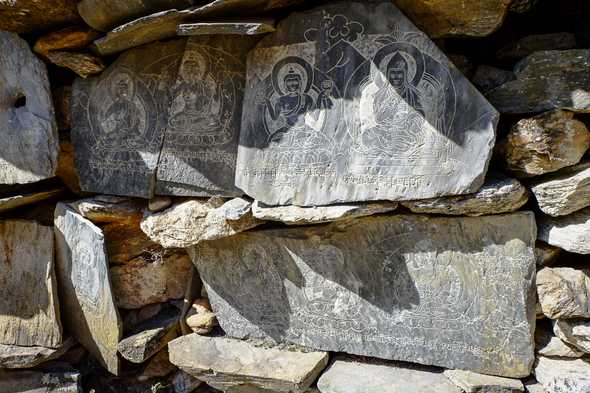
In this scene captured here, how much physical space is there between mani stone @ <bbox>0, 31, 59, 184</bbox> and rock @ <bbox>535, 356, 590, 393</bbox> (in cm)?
303

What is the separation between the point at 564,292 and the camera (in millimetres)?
2307

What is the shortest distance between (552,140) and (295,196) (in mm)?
1273

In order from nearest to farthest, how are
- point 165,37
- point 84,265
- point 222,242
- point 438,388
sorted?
1. point 438,388
2. point 165,37
3. point 222,242
4. point 84,265

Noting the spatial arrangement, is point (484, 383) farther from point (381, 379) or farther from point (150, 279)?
point (150, 279)

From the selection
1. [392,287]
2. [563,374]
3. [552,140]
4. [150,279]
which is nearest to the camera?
[552,140]

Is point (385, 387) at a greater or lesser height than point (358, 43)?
lesser

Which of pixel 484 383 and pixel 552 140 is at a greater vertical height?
pixel 552 140

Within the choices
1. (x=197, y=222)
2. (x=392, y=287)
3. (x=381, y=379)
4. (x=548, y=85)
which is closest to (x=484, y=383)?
(x=381, y=379)

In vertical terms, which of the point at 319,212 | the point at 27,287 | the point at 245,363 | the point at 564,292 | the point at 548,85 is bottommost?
the point at 245,363

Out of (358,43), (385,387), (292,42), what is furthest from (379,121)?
(385,387)

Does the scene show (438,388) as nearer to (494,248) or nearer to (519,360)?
(519,360)

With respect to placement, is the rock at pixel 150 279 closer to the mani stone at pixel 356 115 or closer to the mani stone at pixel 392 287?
the mani stone at pixel 392 287

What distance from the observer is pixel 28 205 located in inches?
132

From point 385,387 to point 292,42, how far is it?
194 cm
